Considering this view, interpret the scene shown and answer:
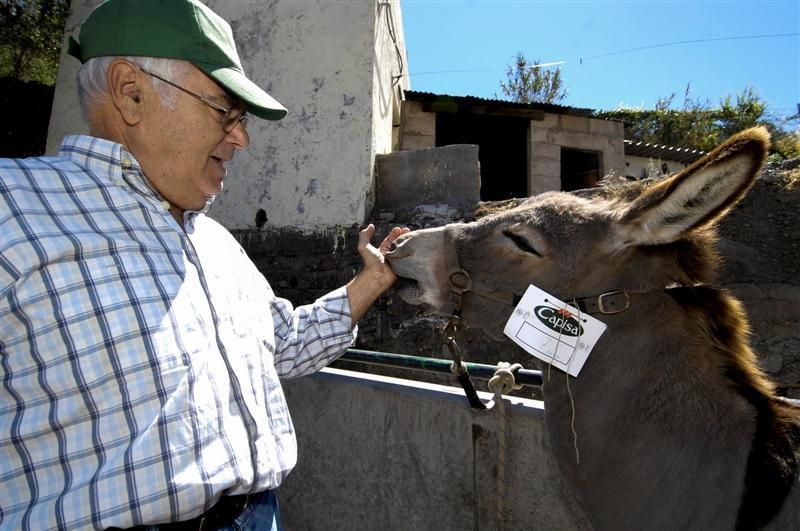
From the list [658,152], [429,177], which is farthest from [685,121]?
Answer: [429,177]

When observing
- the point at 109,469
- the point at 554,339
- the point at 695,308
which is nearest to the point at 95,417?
the point at 109,469

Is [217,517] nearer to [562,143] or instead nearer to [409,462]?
[409,462]

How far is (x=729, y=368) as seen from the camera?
180 cm

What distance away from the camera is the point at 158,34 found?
151cm

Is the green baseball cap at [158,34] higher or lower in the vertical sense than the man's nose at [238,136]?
higher

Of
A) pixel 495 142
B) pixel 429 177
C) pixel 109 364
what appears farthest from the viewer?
pixel 495 142

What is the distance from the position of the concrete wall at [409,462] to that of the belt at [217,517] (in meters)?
1.44

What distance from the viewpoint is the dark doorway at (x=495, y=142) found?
11.7 m

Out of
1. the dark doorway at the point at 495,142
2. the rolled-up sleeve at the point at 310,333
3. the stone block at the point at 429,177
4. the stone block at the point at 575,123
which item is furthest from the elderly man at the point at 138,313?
the stone block at the point at 575,123

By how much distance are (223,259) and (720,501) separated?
6.07ft

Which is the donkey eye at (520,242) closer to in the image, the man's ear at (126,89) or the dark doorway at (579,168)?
the man's ear at (126,89)

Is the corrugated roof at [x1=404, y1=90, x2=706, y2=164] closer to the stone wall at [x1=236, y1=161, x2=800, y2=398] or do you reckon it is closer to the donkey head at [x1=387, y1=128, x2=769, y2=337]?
the stone wall at [x1=236, y1=161, x2=800, y2=398]

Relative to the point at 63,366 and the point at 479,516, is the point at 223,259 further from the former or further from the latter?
the point at 479,516

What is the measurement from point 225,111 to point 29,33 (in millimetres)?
12333
